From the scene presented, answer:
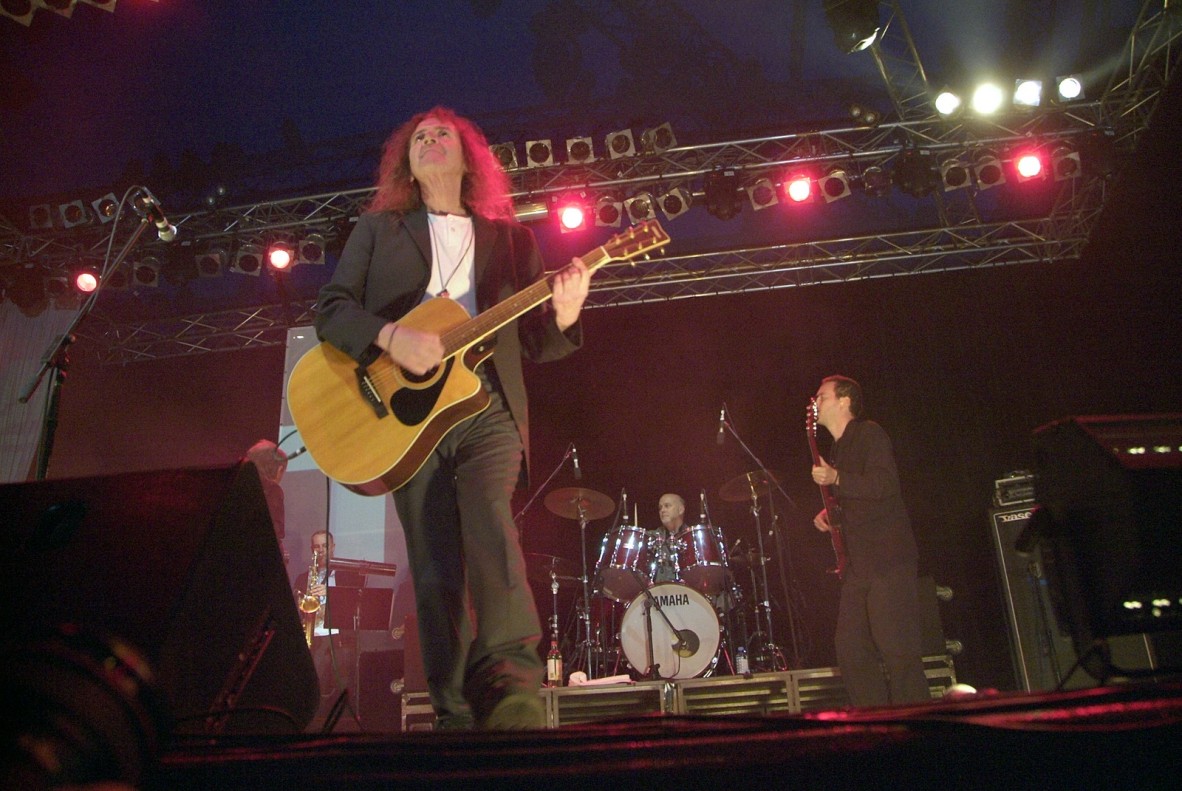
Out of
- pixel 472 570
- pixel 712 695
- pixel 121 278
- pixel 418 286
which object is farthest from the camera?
pixel 121 278

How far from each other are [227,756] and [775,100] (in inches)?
338

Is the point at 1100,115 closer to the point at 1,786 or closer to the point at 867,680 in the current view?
the point at 867,680

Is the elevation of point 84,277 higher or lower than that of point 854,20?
lower

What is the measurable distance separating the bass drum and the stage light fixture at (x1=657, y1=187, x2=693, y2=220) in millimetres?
3767

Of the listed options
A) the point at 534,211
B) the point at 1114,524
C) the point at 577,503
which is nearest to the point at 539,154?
the point at 534,211

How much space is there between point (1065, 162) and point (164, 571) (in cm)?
886

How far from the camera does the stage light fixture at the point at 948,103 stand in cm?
783

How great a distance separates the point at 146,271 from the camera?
30.2ft

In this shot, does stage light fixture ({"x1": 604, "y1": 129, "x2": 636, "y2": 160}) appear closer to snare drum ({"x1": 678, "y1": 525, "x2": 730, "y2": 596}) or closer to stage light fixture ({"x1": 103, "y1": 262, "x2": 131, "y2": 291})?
snare drum ({"x1": 678, "y1": 525, "x2": 730, "y2": 596})

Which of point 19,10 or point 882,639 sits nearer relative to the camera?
point 882,639

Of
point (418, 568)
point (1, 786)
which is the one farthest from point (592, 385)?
point (1, 786)

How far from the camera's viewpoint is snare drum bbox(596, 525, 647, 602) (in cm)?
787

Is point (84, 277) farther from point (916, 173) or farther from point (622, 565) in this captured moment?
point (916, 173)

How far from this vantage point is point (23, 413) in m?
9.30
